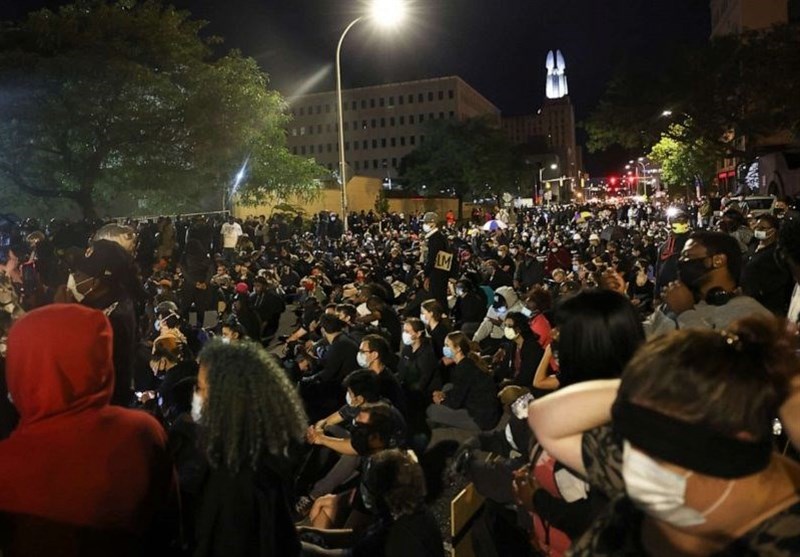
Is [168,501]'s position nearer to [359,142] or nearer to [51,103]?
[51,103]

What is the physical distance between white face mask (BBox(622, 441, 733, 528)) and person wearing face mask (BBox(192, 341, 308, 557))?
1.59 m

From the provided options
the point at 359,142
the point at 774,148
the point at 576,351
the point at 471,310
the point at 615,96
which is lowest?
the point at 471,310

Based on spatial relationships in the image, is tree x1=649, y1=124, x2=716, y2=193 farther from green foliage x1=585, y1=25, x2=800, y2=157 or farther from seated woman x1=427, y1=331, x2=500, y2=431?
seated woman x1=427, y1=331, x2=500, y2=431

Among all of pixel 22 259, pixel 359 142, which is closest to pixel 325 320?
pixel 22 259

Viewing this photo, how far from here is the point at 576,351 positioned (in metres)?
2.39

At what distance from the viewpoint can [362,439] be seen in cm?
429

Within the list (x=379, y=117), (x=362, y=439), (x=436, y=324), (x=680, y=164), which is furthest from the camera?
(x=379, y=117)

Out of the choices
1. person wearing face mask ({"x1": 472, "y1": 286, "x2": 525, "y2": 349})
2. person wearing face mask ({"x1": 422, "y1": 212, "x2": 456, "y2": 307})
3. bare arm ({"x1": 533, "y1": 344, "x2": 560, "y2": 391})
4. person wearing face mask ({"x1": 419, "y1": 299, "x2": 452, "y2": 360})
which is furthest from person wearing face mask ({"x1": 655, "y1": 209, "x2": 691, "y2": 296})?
person wearing face mask ({"x1": 422, "y1": 212, "x2": 456, "y2": 307})

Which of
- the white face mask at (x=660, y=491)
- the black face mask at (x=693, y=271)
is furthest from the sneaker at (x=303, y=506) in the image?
the white face mask at (x=660, y=491)

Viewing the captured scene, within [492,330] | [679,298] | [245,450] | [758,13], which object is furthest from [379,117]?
[245,450]

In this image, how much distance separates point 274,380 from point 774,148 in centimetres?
3660

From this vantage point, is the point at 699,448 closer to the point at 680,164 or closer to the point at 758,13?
the point at 680,164

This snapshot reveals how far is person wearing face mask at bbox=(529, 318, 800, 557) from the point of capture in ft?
4.48

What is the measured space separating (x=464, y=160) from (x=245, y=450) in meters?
63.9
